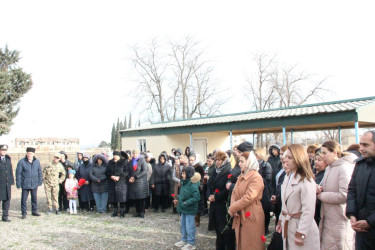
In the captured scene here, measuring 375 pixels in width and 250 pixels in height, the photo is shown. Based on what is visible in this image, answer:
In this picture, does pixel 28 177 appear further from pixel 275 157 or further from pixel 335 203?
pixel 335 203

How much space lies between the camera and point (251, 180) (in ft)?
13.2

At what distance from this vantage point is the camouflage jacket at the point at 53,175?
908 centimetres

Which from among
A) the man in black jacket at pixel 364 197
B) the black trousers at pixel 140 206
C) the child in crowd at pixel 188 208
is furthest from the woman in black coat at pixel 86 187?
the man in black jacket at pixel 364 197

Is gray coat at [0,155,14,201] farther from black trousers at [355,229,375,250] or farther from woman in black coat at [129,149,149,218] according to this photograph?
black trousers at [355,229,375,250]

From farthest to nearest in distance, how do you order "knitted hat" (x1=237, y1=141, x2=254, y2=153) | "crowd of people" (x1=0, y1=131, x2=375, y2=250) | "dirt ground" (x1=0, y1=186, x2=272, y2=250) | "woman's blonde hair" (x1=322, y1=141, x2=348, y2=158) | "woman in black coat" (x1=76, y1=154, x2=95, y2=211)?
"woman in black coat" (x1=76, y1=154, x2=95, y2=211) < "dirt ground" (x1=0, y1=186, x2=272, y2=250) < "knitted hat" (x1=237, y1=141, x2=254, y2=153) < "woman's blonde hair" (x1=322, y1=141, x2=348, y2=158) < "crowd of people" (x1=0, y1=131, x2=375, y2=250)

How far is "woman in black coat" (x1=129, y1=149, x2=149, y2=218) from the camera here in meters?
8.42

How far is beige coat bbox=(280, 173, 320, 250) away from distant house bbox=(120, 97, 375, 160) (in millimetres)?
8679

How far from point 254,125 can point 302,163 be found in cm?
1081

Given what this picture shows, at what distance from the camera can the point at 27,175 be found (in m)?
8.68

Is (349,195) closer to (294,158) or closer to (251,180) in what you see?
(294,158)

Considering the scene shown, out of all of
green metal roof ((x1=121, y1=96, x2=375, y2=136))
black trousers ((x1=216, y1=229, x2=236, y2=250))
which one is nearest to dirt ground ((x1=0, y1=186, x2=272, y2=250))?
black trousers ((x1=216, y1=229, x2=236, y2=250))

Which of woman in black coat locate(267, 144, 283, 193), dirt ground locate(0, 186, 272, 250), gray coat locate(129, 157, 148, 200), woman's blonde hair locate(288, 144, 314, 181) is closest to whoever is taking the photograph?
woman's blonde hair locate(288, 144, 314, 181)

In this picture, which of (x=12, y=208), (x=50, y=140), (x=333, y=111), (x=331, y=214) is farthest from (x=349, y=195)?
(x=50, y=140)

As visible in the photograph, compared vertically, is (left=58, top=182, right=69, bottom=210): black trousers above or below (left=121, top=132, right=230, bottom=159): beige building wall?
below
